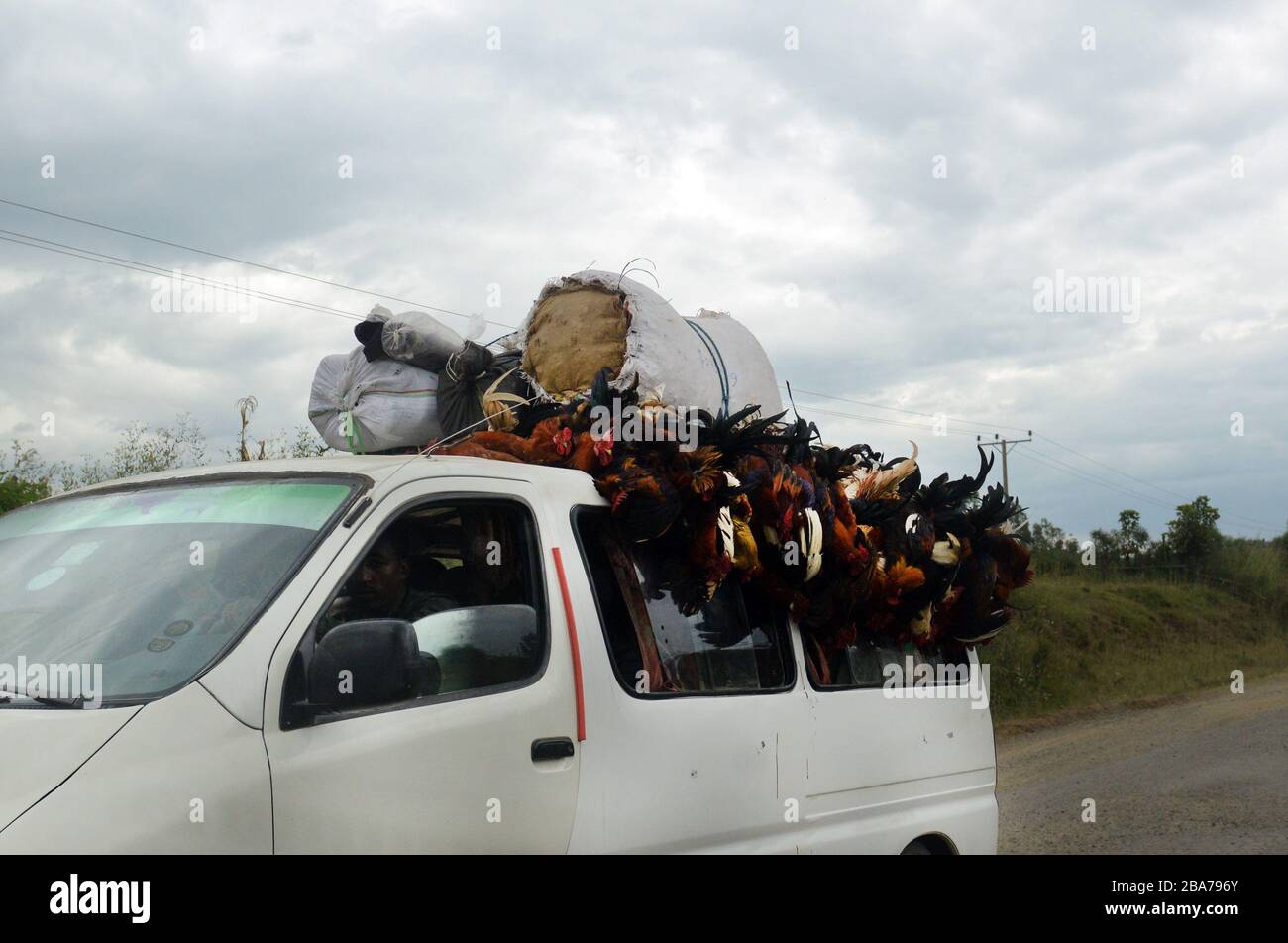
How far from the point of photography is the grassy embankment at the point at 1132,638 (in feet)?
53.7

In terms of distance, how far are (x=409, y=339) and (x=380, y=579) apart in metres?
1.82

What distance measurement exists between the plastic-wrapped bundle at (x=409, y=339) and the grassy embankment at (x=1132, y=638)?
25.3 feet

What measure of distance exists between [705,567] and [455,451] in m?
0.86

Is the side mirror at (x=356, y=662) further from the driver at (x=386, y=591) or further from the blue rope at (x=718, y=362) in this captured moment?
the blue rope at (x=718, y=362)

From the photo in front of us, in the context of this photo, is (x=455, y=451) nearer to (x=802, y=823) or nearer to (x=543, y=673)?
(x=543, y=673)

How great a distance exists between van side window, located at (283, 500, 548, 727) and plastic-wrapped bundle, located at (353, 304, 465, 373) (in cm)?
152

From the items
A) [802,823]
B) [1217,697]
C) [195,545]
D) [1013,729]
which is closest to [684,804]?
[802,823]

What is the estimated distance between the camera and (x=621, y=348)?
465 cm

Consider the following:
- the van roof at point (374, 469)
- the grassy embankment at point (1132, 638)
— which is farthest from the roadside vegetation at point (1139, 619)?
the van roof at point (374, 469)

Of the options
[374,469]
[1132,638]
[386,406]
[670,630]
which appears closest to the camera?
[374,469]

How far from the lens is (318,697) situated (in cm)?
264

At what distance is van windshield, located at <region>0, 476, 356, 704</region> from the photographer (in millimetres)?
2637

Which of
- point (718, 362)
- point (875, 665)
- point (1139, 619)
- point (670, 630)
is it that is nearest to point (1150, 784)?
point (875, 665)

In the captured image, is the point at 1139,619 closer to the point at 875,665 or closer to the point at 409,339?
the point at 875,665
